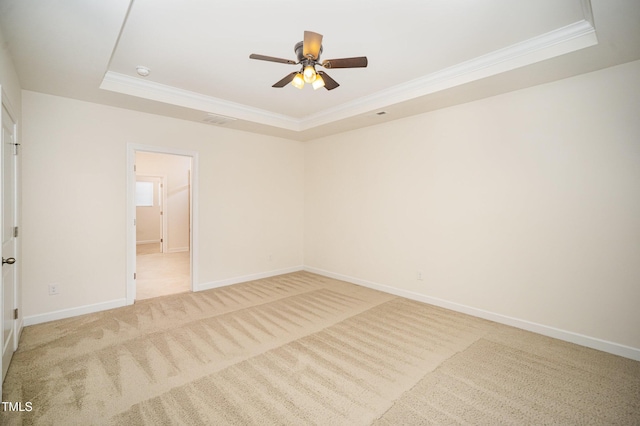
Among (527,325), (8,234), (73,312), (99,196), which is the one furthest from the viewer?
(99,196)

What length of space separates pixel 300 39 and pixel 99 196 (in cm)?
319

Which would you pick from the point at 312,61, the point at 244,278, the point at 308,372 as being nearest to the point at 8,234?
the point at 308,372

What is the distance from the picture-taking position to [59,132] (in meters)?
3.51

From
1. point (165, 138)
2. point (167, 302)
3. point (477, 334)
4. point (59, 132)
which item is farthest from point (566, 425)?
point (59, 132)

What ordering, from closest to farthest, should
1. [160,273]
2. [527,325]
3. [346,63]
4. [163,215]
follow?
[346,63], [527,325], [160,273], [163,215]

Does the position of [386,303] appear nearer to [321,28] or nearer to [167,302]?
[167,302]

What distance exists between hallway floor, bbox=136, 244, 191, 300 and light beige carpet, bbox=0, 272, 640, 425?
105 cm

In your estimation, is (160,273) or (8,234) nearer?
(8,234)

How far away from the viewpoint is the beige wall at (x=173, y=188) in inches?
331

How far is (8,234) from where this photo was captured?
256 centimetres

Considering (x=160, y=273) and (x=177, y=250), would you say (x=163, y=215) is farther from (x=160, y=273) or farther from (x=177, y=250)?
(x=160, y=273)

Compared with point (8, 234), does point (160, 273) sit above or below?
below

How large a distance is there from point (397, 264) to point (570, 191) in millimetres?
2293

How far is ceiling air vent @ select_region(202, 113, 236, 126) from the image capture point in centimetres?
429
